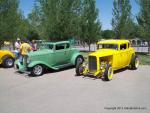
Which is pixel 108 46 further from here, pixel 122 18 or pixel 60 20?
pixel 122 18

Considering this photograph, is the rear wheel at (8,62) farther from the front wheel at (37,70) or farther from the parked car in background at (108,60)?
the parked car in background at (108,60)

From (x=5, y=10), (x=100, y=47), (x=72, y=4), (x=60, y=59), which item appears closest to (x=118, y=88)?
(x=100, y=47)

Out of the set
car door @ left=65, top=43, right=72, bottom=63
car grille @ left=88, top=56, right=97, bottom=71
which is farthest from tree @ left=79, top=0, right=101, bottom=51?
car grille @ left=88, top=56, right=97, bottom=71

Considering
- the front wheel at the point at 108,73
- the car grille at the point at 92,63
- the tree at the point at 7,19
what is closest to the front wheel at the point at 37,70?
the car grille at the point at 92,63

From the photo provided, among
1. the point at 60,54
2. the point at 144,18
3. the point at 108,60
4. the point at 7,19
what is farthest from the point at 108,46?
the point at 144,18

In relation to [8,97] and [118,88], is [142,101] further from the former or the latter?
[8,97]

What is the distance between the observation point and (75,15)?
67.2 feet

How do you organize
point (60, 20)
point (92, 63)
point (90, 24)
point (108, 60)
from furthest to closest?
point (90, 24), point (60, 20), point (108, 60), point (92, 63)

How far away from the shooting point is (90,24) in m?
31.3

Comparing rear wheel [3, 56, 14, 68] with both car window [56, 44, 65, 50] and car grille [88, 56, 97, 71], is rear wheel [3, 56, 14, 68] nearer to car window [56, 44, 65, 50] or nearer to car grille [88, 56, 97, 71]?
car window [56, 44, 65, 50]

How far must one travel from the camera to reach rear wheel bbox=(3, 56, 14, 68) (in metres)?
17.0

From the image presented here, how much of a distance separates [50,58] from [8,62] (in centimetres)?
415

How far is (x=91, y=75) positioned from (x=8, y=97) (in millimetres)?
4942

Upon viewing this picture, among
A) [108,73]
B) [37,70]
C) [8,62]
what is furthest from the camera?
[8,62]
